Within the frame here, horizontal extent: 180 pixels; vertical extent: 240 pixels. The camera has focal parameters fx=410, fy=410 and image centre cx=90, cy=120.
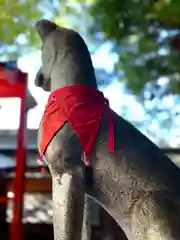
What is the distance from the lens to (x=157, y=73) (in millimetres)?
1916

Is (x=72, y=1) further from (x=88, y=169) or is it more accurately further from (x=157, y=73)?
(x=88, y=169)

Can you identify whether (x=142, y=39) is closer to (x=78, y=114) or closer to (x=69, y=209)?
(x=78, y=114)

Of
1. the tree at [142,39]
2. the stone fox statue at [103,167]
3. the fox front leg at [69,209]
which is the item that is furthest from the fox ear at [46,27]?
the tree at [142,39]

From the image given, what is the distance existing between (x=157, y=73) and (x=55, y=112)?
0.91 metres

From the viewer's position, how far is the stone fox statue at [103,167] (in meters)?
1.02

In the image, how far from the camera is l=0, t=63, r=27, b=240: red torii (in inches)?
67.5

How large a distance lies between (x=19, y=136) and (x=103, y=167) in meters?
0.85

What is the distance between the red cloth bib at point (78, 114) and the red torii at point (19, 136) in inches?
25.0

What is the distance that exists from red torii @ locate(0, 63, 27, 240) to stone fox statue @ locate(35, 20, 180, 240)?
66 cm

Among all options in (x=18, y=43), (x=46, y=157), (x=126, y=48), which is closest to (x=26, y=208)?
(x=18, y=43)

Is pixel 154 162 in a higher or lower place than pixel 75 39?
lower

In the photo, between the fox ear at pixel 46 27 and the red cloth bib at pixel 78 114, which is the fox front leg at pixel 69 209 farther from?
the fox ear at pixel 46 27

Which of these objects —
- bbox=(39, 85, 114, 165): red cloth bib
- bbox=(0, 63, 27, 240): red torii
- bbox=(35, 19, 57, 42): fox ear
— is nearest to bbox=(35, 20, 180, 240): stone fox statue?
bbox=(39, 85, 114, 165): red cloth bib

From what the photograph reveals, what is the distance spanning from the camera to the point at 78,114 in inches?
43.6
